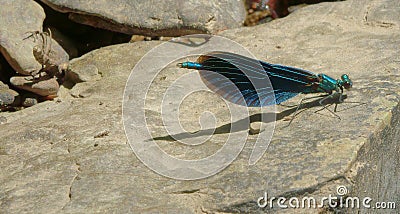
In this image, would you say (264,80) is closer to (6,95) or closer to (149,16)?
(149,16)

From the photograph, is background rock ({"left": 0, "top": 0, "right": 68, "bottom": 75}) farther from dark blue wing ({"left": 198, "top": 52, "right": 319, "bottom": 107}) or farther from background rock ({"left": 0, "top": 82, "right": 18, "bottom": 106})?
dark blue wing ({"left": 198, "top": 52, "right": 319, "bottom": 107})

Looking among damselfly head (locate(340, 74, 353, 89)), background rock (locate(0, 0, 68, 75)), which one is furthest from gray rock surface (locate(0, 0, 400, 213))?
background rock (locate(0, 0, 68, 75))

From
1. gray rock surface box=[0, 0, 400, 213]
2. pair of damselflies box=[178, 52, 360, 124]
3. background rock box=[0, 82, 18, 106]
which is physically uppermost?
pair of damselflies box=[178, 52, 360, 124]

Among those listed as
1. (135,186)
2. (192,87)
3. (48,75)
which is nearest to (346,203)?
(135,186)

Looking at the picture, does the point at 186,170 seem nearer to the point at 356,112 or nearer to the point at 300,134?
the point at 300,134

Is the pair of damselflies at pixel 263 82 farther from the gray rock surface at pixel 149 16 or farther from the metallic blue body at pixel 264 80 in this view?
the gray rock surface at pixel 149 16

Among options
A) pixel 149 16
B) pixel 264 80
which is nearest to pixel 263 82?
pixel 264 80
